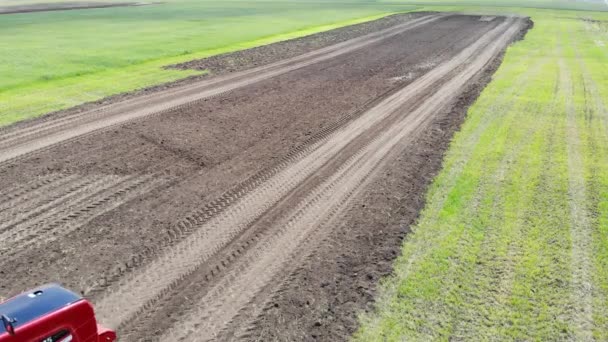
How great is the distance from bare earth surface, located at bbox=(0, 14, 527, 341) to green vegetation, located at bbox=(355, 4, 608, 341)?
696mm

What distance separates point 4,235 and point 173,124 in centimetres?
787

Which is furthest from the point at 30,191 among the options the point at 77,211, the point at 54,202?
the point at 77,211

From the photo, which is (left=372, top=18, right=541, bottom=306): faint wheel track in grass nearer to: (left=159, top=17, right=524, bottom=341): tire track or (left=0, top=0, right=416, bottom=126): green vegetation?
(left=159, top=17, right=524, bottom=341): tire track

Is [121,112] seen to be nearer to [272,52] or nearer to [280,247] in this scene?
[280,247]

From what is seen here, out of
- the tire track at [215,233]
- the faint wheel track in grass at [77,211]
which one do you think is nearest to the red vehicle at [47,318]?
the tire track at [215,233]

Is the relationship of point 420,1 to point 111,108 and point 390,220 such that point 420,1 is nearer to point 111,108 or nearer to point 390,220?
point 111,108

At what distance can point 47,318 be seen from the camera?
17.5 feet

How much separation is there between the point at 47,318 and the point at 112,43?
32085 millimetres

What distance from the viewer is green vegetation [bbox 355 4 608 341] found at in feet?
27.2

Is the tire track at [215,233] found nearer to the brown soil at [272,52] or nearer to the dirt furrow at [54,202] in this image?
the dirt furrow at [54,202]

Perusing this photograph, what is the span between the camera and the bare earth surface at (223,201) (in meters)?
8.70

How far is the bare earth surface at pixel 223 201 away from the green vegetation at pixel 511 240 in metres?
0.70

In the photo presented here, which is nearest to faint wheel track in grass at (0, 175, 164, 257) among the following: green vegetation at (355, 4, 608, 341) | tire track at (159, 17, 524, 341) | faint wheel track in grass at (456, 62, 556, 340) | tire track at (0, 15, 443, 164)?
tire track at (0, 15, 443, 164)

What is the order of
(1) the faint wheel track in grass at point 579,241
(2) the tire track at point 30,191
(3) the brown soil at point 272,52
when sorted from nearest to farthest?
(1) the faint wheel track in grass at point 579,241, (2) the tire track at point 30,191, (3) the brown soil at point 272,52
